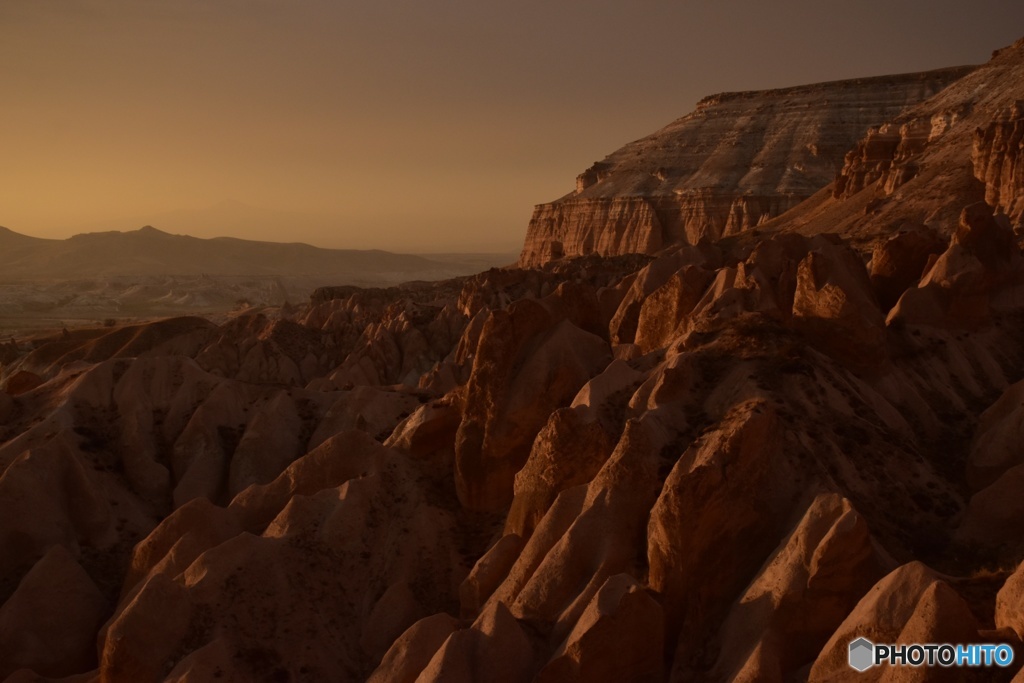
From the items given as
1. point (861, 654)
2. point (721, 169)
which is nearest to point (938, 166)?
point (721, 169)

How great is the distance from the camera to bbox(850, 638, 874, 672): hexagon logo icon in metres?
9.73

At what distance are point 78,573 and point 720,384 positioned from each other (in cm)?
1381

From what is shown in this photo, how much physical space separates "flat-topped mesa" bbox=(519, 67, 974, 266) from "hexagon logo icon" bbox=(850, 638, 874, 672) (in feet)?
252

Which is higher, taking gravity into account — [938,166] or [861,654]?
[938,166]

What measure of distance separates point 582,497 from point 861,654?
5.61 meters

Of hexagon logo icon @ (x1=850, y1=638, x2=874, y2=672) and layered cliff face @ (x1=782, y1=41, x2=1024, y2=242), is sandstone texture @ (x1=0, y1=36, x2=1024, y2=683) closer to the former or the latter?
hexagon logo icon @ (x1=850, y1=638, x2=874, y2=672)

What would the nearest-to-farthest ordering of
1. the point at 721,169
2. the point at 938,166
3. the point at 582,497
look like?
1. the point at 582,497
2. the point at 938,166
3. the point at 721,169

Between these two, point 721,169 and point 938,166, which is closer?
point 938,166

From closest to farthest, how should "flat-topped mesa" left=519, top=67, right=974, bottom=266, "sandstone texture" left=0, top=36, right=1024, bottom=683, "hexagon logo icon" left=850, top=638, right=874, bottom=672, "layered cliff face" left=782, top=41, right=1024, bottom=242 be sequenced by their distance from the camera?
"hexagon logo icon" left=850, top=638, right=874, bottom=672 → "sandstone texture" left=0, top=36, right=1024, bottom=683 → "layered cliff face" left=782, top=41, right=1024, bottom=242 → "flat-topped mesa" left=519, top=67, right=974, bottom=266

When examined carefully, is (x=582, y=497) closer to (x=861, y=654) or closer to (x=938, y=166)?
(x=861, y=654)

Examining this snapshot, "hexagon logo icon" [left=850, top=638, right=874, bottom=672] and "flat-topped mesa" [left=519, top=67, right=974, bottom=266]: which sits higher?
"flat-topped mesa" [left=519, top=67, right=974, bottom=266]

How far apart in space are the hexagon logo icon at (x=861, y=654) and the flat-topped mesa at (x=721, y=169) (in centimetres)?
7681

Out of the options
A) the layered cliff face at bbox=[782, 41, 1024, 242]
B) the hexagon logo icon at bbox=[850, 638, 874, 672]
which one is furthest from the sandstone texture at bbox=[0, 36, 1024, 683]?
the layered cliff face at bbox=[782, 41, 1024, 242]

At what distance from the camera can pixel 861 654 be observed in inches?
387
